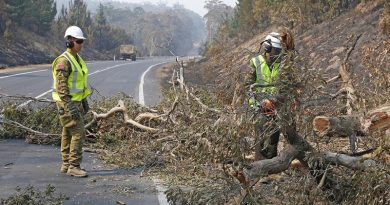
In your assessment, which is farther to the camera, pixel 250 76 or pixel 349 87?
pixel 349 87

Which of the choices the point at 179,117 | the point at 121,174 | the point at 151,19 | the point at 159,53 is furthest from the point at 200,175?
the point at 151,19

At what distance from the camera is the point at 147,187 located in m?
5.86

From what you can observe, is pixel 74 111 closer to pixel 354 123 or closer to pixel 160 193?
pixel 160 193

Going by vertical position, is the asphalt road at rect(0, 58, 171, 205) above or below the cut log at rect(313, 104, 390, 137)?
below

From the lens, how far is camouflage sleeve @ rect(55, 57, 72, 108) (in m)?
6.29

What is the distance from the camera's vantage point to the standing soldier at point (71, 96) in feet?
20.7

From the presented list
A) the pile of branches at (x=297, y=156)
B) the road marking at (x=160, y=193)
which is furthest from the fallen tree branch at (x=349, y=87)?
the road marking at (x=160, y=193)

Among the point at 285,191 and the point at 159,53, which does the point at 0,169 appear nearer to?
the point at 285,191

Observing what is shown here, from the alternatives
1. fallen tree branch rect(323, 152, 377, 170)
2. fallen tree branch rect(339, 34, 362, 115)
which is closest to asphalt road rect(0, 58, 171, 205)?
fallen tree branch rect(323, 152, 377, 170)

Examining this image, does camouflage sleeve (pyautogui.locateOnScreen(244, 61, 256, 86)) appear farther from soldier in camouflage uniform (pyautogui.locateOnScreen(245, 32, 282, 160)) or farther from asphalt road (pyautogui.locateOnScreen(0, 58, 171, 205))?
asphalt road (pyautogui.locateOnScreen(0, 58, 171, 205))

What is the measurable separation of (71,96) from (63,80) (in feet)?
0.82

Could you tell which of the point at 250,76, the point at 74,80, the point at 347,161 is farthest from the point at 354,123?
the point at 74,80

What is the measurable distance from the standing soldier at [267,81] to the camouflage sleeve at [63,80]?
2266 mm

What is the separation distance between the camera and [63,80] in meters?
6.29
